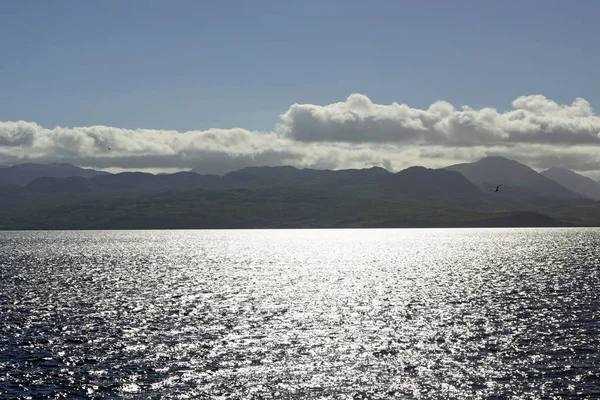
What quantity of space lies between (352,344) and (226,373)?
21.7 meters

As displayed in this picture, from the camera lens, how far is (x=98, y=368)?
6575 cm

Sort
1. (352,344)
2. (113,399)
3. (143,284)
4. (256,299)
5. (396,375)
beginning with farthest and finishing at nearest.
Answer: (143,284), (256,299), (352,344), (396,375), (113,399)

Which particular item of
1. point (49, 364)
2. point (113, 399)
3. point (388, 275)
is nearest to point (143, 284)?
point (388, 275)

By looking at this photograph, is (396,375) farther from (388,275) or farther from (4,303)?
(388,275)

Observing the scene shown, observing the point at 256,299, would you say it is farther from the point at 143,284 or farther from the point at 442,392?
the point at 442,392

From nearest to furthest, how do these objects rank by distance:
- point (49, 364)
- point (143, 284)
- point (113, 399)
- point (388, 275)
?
point (113, 399), point (49, 364), point (143, 284), point (388, 275)

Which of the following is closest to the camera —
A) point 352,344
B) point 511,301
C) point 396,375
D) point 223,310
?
point 396,375

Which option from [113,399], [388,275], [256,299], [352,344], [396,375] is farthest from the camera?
[388,275]

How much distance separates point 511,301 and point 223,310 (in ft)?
195

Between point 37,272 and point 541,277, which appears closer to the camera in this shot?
point 541,277

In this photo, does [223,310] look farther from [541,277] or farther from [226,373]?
[541,277]

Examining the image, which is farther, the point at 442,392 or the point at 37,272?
the point at 37,272

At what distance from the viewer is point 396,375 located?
62.7m

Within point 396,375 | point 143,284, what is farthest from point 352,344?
point 143,284
